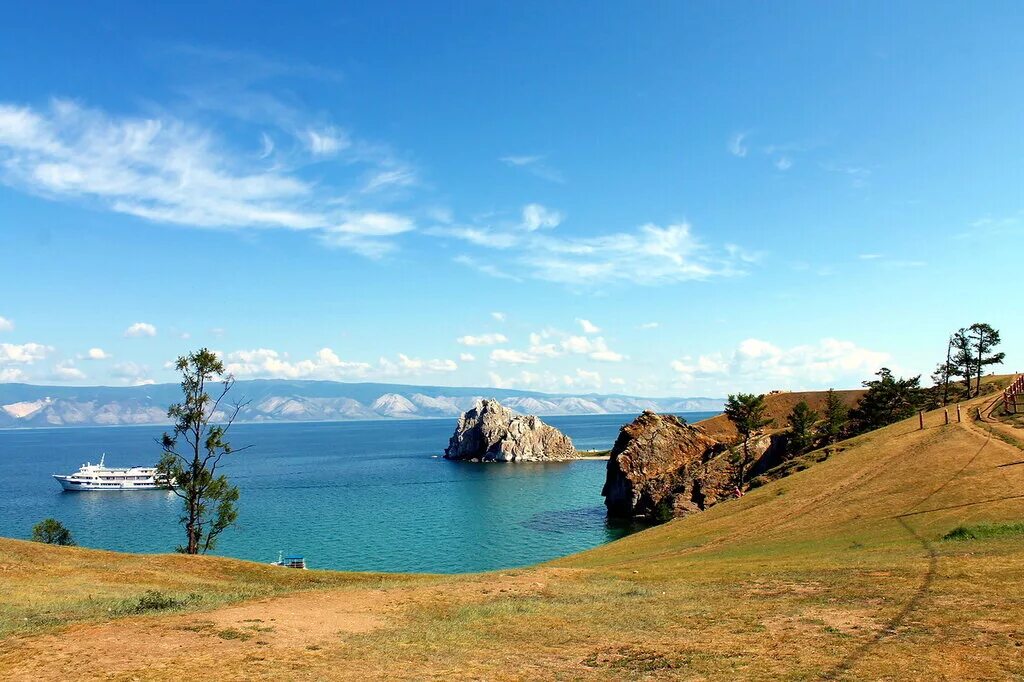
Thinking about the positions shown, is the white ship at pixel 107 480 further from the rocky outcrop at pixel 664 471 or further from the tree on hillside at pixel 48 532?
the rocky outcrop at pixel 664 471

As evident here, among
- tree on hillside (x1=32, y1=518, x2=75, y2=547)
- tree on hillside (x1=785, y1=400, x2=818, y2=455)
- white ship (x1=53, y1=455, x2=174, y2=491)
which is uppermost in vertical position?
tree on hillside (x1=785, y1=400, x2=818, y2=455)

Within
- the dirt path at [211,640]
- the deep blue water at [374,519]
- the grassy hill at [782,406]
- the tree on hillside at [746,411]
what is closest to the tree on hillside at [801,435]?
the tree on hillside at [746,411]

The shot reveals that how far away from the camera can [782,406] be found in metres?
178

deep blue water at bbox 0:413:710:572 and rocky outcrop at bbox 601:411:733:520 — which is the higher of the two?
rocky outcrop at bbox 601:411:733:520

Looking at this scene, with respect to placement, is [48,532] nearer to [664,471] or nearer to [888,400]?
[664,471]

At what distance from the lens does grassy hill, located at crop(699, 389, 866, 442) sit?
161375 millimetres

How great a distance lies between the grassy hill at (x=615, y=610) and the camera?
17.8 m

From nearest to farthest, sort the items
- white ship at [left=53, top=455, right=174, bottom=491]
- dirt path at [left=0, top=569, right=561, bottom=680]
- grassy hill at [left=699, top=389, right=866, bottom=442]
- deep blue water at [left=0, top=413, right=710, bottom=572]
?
dirt path at [left=0, top=569, right=561, bottom=680] → deep blue water at [left=0, top=413, right=710, bottom=572] → grassy hill at [left=699, top=389, right=866, bottom=442] → white ship at [left=53, top=455, right=174, bottom=491]

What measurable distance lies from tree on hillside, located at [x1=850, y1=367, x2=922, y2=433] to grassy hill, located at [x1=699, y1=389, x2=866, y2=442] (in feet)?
A: 132

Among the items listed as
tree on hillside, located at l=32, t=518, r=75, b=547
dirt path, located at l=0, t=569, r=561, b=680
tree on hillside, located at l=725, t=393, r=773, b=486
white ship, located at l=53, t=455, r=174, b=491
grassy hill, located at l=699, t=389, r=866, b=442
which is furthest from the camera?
white ship, located at l=53, t=455, r=174, b=491

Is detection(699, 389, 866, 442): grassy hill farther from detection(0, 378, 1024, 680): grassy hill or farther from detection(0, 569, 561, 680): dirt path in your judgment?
detection(0, 569, 561, 680): dirt path

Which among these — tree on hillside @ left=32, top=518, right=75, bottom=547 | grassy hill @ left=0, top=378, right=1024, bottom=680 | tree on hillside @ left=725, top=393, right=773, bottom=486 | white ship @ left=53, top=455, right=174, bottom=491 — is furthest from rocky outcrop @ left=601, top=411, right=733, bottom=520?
white ship @ left=53, top=455, right=174, bottom=491

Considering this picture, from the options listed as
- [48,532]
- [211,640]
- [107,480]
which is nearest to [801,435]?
[211,640]

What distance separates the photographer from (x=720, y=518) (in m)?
55.5
